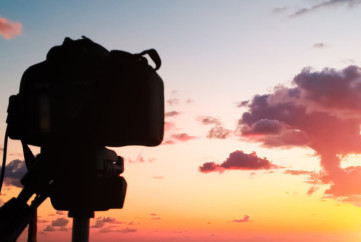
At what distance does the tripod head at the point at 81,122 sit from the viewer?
235cm

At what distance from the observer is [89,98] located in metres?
2.33

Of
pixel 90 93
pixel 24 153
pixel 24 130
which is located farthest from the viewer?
pixel 24 153

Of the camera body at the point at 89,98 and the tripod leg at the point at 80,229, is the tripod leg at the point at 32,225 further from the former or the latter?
the camera body at the point at 89,98

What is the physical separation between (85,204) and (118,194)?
19cm

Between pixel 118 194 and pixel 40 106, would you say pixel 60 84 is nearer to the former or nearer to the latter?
pixel 40 106

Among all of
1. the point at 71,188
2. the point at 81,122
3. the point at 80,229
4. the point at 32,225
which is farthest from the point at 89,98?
the point at 32,225

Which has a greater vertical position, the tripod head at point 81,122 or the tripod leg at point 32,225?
the tripod head at point 81,122

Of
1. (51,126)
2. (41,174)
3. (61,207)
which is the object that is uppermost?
(51,126)

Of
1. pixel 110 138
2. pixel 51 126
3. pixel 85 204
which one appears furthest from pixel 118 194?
pixel 51 126

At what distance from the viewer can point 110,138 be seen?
2367mm

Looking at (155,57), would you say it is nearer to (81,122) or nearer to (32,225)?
(81,122)

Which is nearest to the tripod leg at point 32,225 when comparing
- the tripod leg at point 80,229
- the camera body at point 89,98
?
the tripod leg at point 80,229

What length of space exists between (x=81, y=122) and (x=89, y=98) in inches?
5.1

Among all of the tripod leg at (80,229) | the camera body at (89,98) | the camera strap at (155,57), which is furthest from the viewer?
the camera strap at (155,57)
